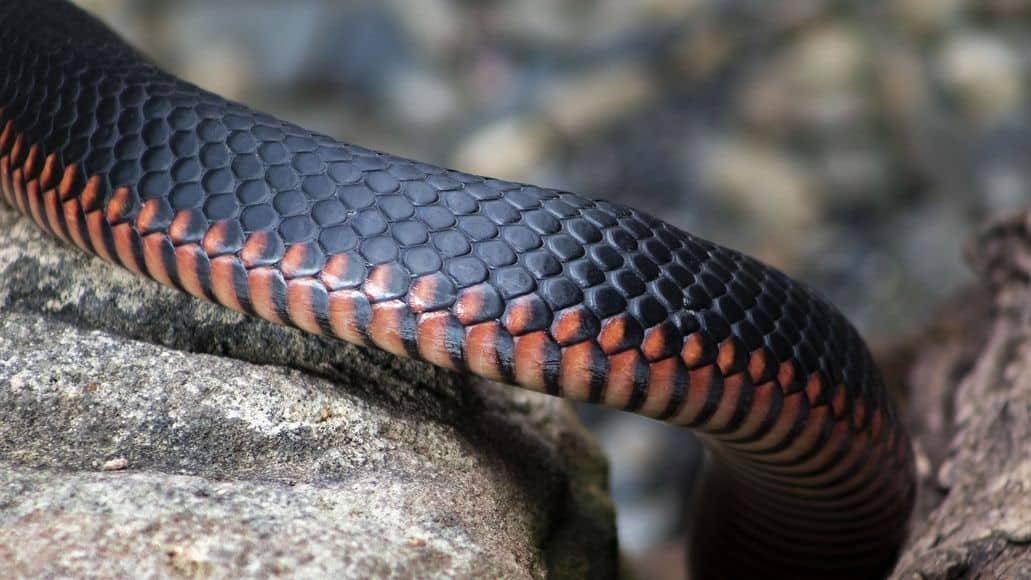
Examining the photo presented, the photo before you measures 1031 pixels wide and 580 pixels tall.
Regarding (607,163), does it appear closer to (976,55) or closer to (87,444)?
(976,55)

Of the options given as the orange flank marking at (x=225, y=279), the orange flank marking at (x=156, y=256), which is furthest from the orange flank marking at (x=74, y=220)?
the orange flank marking at (x=225, y=279)

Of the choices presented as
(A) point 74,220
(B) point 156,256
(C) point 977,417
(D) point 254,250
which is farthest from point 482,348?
(C) point 977,417

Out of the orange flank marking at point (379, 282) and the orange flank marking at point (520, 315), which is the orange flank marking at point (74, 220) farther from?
the orange flank marking at point (520, 315)

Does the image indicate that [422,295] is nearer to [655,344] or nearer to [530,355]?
[530,355]

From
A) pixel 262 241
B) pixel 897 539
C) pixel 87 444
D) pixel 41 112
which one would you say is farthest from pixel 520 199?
pixel 897 539

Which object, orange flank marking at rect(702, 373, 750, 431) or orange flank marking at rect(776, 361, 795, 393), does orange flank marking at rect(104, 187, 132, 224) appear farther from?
orange flank marking at rect(776, 361, 795, 393)

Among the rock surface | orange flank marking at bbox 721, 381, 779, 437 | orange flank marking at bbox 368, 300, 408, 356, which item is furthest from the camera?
orange flank marking at bbox 721, 381, 779, 437

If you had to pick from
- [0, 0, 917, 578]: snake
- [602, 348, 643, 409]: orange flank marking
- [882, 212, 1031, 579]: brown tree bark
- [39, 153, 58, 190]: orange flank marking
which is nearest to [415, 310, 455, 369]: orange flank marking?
[0, 0, 917, 578]: snake
